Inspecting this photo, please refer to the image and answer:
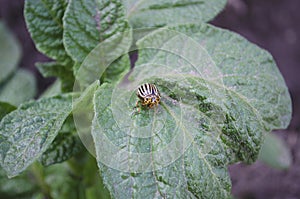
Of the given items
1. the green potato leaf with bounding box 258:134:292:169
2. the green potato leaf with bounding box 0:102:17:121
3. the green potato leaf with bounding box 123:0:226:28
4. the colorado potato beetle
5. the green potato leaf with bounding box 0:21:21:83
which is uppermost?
the colorado potato beetle

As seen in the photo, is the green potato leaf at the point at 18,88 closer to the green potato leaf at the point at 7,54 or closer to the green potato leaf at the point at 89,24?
the green potato leaf at the point at 7,54

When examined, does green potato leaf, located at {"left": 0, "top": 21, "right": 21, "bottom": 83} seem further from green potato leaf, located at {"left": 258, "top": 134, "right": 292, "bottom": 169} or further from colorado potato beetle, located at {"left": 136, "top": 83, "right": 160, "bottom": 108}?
green potato leaf, located at {"left": 258, "top": 134, "right": 292, "bottom": 169}

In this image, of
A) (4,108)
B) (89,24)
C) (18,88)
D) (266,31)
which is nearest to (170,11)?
(89,24)

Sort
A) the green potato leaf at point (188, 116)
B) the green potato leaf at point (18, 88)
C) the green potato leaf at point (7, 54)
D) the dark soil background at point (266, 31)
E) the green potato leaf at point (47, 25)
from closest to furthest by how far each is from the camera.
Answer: the green potato leaf at point (188, 116)
the green potato leaf at point (47, 25)
the green potato leaf at point (18, 88)
the green potato leaf at point (7, 54)
the dark soil background at point (266, 31)

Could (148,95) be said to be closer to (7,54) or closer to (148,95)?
(148,95)

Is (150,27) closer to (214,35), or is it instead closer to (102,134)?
(214,35)

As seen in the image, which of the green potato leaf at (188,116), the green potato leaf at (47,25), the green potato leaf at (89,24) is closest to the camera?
the green potato leaf at (188,116)

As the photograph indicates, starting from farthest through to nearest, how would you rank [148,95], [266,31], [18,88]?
1. [266,31]
2. [18,88]
3. [148,95]

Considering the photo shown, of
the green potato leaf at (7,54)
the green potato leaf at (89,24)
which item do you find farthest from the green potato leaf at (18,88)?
the green potato leaf at (89,24)

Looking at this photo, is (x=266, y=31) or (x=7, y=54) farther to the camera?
(x=266, y=31)

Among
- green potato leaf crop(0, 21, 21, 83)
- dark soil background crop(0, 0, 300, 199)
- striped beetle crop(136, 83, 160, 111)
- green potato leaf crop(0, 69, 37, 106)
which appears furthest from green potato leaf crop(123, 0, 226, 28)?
dark soil background crop(0, 0, 300, 199)

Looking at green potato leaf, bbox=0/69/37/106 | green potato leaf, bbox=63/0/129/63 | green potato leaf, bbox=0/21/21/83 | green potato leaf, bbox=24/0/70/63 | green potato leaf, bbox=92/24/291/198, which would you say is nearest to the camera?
green potato leaf, bbox=92/24/291/198
